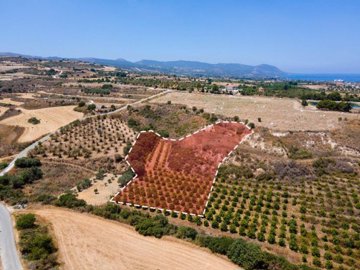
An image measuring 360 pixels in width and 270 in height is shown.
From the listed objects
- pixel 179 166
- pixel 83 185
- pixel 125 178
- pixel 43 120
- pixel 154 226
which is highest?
pixel 179 166

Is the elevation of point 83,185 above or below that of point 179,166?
below

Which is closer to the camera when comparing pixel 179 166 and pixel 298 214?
pixel 298 214

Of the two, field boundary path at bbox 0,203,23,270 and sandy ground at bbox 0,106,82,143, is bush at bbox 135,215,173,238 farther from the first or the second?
sandy ground at bbox 0,106,82,143

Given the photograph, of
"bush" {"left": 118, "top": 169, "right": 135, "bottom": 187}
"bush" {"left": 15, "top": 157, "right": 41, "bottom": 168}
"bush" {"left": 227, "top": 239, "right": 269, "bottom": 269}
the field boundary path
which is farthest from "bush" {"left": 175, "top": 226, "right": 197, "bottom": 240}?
"bush" {"left": 15, "top": 157, "right": 41, "bottom": 168}

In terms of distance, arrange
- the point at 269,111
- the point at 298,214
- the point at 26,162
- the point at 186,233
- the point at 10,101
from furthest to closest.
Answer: the point at 10,101 → the point at 269,111 → the point at 26,162 → the point at 298,214 → the point at 186,233

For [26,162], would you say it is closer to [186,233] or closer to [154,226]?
[154,226]

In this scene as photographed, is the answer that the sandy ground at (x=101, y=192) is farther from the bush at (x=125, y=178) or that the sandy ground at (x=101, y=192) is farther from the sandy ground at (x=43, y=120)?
the sandy ground at (x=43, y=120)

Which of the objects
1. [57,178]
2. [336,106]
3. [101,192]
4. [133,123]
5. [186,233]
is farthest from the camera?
[336,106]

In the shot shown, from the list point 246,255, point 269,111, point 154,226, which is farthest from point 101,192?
point 269,111

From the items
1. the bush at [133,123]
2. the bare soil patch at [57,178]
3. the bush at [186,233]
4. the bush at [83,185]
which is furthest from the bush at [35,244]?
the bush at [133,123]
